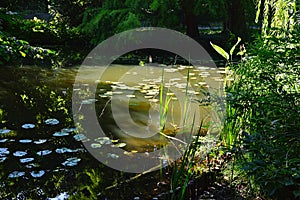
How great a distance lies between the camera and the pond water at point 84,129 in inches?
90.6

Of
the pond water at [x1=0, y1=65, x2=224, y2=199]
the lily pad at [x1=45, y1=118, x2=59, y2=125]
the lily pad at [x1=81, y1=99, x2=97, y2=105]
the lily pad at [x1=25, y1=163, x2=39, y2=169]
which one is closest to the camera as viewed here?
the pond water at [x1=0, y1=65, x2=224, y2=199]

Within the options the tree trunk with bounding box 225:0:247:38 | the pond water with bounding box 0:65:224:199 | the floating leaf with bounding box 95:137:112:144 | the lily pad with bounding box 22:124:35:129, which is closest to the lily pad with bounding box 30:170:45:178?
the pond water with bounding box 0:65:224:199

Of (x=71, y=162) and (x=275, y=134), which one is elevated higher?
(x=275, y=134)

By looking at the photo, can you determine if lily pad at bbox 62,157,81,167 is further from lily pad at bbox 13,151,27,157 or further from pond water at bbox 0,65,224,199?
lily pad at bbox 13,151,27,157

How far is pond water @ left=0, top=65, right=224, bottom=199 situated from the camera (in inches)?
90.6

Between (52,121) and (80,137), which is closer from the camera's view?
(80,137)

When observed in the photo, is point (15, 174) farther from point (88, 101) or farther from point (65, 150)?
point (88, 101)

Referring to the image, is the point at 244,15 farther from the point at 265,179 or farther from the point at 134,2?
the point at 265,179

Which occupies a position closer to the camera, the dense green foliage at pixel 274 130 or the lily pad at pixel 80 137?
the dense green foliage at pixel 274 130

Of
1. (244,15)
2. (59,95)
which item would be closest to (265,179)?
(59,95)

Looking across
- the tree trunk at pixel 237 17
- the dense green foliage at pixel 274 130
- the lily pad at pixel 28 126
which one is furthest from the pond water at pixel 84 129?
the tree trunk at pixel 237 17

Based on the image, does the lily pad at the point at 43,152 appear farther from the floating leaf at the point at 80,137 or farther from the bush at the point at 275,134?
the bush at the point at 275,134

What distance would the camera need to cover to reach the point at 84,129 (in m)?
3.25

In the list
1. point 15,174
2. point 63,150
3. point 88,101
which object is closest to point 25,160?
point 15,174
